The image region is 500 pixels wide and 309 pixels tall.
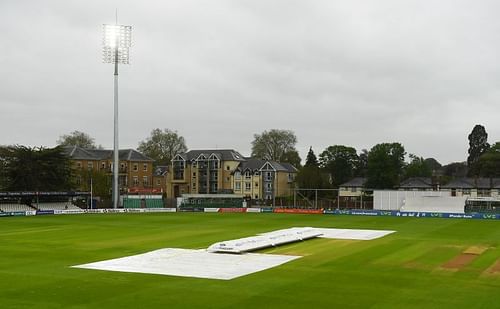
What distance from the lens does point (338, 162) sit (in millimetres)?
125562

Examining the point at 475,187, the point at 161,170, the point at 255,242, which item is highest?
the point at 161,170

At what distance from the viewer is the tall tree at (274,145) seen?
13488 centimetres

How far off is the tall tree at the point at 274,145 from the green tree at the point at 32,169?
62.6 m

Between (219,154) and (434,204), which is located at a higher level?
(219,154)

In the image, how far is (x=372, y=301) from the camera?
16578mm

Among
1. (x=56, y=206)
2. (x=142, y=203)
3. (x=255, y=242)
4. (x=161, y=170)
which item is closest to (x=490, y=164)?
(x=161, y=170)

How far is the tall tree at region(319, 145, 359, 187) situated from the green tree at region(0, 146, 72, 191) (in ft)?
207

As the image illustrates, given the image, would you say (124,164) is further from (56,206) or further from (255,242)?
(255,242)

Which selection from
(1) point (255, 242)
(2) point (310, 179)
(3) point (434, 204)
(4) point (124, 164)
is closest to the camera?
(1) point (255, 242)

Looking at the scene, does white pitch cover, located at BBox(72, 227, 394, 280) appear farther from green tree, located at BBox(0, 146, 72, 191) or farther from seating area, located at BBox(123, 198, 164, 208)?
green tree, located at BBox(0, 146, 72, 191)

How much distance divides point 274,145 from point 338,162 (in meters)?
17.1

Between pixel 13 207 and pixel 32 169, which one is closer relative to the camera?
pixel 13 207

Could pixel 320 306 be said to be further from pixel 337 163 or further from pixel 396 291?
pixel 337 163

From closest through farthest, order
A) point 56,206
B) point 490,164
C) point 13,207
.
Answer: point 13,207 → point 56,206 → point 490,164
